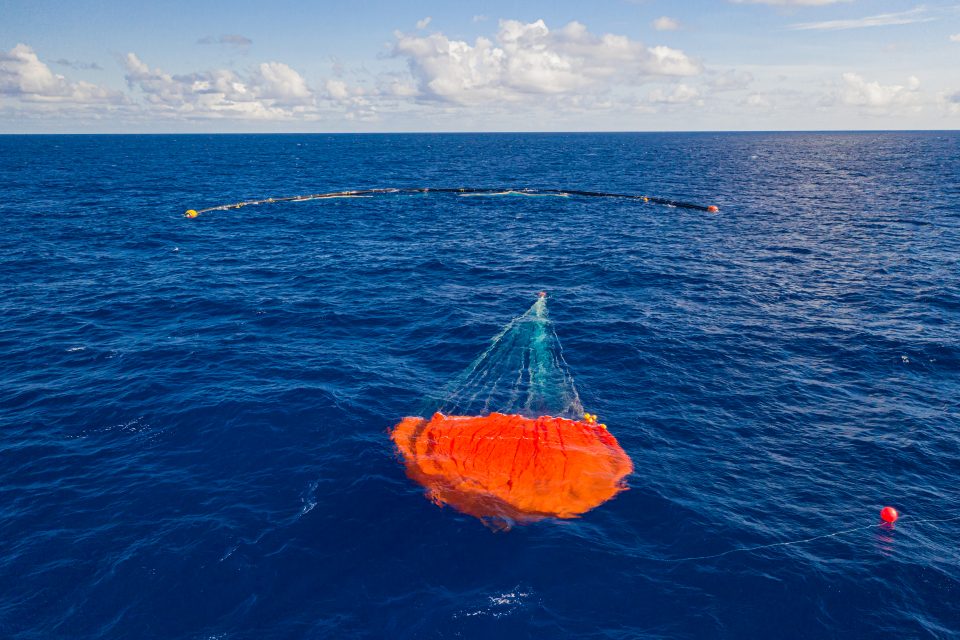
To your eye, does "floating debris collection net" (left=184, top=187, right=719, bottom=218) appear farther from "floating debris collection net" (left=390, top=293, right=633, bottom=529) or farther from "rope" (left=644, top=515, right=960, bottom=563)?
"rope" (left=644, top=515, right=960, bottom=563)

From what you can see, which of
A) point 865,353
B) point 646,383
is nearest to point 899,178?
point 865,353

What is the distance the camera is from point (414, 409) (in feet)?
155

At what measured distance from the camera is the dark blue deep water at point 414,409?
2939cm

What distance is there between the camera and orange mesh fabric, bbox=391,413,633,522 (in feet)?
120

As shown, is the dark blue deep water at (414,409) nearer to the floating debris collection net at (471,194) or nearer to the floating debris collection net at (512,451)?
the floating debris collection net at (512,451)

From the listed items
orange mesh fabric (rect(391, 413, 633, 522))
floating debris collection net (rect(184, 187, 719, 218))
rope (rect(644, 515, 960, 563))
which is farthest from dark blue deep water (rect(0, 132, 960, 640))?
floating debris collection net (rect(184, 187, 719, 218))

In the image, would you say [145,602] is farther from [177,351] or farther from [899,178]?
[899,178]

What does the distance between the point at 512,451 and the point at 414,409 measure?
36.5 feet

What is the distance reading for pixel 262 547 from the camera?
107ft

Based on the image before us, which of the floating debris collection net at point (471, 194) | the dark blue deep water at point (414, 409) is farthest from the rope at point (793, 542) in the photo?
the floating debris collection net at point (471, 194)

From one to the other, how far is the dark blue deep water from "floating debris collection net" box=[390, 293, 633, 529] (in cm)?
148

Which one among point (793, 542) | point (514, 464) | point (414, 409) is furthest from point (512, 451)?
point (793, 542)

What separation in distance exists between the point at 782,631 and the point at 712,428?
728 inches

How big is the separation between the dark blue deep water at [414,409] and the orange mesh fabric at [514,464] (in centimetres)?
140
